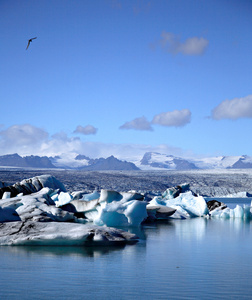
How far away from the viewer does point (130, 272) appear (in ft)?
20.2

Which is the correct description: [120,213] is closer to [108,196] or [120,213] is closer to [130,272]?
[108,196]

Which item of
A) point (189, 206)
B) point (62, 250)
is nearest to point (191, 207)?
point (189, 206)

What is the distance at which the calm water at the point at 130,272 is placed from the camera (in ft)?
16.5

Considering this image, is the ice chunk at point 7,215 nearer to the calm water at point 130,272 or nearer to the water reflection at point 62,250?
the water reflection at point 62,250

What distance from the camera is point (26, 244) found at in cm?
814

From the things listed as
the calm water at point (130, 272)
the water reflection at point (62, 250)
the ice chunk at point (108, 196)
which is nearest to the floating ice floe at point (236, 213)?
the ice chunk at point (108, 196)

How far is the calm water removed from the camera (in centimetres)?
502

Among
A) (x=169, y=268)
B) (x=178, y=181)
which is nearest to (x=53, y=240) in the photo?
(x=169, y=268)

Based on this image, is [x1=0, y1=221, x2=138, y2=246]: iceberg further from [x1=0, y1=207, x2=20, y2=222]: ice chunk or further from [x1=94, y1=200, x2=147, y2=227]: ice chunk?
[x1=94, y1=200, x2=147, y2=227]: ice chunk

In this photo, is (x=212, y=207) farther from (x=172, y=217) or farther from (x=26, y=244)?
(x=26, y=244)

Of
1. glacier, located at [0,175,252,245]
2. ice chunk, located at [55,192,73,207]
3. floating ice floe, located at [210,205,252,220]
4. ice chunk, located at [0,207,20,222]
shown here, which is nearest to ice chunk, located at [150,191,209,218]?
glacier, located at [0,175,252,245]

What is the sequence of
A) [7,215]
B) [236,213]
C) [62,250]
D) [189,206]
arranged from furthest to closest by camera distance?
[189,206] < [236,213] < [7,215] < [62,250]

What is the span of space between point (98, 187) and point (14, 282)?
37.0m

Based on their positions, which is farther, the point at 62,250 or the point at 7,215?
the point at 7,215
